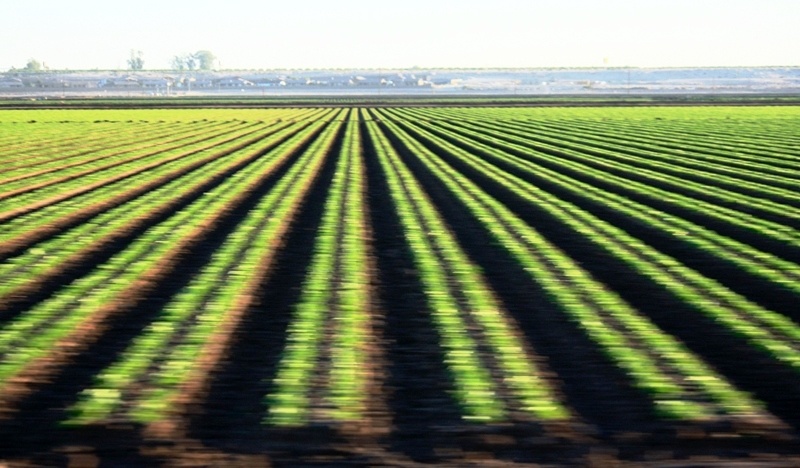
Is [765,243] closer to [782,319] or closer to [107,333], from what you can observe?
[782,319]

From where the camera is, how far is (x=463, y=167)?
24453 millimetres

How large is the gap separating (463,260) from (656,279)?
8.49ft

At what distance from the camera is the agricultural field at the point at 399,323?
623cm

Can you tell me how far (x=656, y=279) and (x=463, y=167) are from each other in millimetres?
13889

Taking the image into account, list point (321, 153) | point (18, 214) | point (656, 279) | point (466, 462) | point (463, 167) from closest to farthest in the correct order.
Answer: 1. point (466, 462)
2. point (656, 279)
3. point (18, 214)
4. point (463, 167)
5. point (321, 153)

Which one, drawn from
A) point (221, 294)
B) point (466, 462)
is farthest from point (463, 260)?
point (466, 462)

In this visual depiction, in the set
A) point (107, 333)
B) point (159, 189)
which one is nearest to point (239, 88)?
point (159, 189)

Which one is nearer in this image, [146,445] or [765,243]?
[146,445]

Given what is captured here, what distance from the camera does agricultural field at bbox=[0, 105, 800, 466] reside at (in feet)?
20.4

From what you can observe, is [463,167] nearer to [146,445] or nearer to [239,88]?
[146,445]

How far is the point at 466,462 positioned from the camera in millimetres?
5875

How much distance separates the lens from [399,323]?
29.5ft

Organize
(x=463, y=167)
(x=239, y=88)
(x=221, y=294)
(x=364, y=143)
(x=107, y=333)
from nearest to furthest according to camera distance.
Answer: (x=107, y=333)
(x=221, y=294)
(x=463, y=167)
(x=364, y=143)
(x=239, y=88)

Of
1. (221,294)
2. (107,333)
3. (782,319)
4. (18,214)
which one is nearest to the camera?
(107,333)
